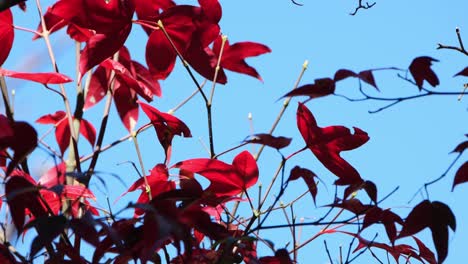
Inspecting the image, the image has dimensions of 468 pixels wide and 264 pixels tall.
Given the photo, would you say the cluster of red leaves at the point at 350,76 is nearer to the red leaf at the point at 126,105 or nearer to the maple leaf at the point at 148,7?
the maple leaf at the point at 148,7

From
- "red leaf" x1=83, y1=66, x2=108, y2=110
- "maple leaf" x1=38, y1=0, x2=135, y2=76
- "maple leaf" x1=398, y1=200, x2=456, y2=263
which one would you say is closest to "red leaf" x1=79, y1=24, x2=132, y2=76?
"maple leaf" x1=38, y1=0, x2=135, y2=76

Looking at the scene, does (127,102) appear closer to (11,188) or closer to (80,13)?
(80,13)

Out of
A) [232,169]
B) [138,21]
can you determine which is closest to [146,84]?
[138,21]

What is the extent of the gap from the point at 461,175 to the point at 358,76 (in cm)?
16

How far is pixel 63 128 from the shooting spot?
1.21 metres

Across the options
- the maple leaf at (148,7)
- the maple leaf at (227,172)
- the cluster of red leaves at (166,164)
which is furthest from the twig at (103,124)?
the maple leaf at (227,172)

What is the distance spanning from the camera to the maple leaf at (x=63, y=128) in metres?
1.21

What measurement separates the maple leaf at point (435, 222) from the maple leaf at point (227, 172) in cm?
21

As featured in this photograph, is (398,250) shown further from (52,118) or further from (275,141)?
(52,118)

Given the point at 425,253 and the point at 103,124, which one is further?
the point at 103,124

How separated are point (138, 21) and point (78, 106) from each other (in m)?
0.24

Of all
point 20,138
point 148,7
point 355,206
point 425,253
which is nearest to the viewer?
point 20,138

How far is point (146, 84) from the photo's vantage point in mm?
1194

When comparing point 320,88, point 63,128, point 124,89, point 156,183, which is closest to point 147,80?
point 124,89
